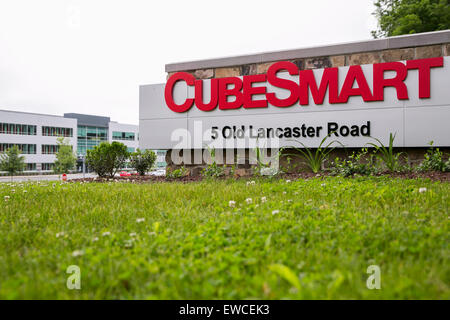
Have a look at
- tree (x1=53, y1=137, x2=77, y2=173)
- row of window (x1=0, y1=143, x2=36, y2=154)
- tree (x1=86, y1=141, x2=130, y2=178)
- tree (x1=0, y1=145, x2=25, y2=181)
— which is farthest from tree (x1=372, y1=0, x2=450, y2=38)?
row of window (x1=0, y1=143, x2=36, y2=154)

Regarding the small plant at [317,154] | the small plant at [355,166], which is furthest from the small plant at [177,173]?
the small plant at [355,166]

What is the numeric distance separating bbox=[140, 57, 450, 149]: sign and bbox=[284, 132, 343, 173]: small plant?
6.5 inches

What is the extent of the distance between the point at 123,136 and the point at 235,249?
84.3 meters

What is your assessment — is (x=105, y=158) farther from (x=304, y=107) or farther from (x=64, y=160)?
(x=64, y=160)

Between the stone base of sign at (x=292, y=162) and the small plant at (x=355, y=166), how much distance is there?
197 millimetres

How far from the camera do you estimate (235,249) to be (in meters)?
2.63

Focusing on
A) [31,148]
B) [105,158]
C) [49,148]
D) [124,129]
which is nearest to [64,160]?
[31,148]

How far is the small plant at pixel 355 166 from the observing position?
7.05 metres

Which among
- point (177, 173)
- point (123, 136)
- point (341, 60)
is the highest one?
point (123, 136)

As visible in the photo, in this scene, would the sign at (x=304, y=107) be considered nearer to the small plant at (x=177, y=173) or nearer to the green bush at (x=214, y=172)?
the small plant at (x=177, y=173)

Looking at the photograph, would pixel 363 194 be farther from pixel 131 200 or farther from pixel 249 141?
pixel 249 141
